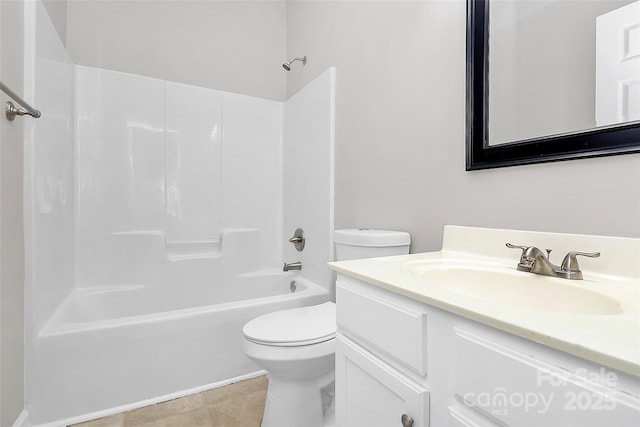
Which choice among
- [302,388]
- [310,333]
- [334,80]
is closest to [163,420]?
[302,388]

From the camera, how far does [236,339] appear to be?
1599 millimetres

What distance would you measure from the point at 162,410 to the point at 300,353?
2.68 ft

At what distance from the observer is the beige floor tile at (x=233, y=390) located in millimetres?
1485

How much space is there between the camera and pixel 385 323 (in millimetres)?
657

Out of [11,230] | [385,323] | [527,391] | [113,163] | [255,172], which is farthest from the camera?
[255,172]

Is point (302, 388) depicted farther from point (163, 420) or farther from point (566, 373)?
point (566, 373)

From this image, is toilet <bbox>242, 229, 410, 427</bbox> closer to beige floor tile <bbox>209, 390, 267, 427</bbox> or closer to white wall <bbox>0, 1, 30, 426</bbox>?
beige floor tile <bbox>209, 390, 267, 427</bbox>

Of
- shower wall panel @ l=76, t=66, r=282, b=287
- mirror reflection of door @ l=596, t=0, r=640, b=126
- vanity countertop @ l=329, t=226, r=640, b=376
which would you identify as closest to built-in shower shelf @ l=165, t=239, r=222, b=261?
shower wall panel @ l=76, t=66, r=282, b=287

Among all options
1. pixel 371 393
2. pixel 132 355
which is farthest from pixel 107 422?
pixel 371 393

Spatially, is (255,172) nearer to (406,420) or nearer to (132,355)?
(132,355)

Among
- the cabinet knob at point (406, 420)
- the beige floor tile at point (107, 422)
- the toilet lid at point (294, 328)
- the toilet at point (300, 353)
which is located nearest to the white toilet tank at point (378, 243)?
the toilet at point (300, 353)

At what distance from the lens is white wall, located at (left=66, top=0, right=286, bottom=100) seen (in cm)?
201

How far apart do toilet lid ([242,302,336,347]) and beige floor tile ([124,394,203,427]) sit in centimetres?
55

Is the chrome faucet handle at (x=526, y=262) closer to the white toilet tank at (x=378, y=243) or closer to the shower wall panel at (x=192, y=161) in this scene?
the white toilet tank at (x=378, y=243)
